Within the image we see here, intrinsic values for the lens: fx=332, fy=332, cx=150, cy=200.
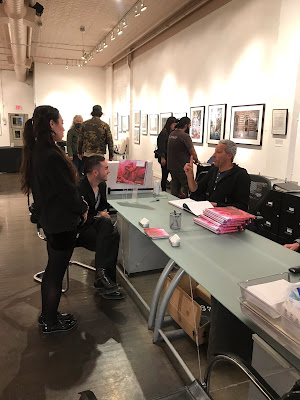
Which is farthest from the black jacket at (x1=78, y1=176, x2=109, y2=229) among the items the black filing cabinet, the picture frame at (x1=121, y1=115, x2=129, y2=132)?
the picture frame at (x1=121, y1=115, x2=129, y2=132)

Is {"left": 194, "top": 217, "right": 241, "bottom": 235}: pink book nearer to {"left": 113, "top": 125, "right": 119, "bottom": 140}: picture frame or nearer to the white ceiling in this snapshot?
the white ceiling

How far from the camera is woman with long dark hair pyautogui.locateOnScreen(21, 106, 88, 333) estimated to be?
6.81ft

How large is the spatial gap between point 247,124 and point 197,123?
5.63 feet

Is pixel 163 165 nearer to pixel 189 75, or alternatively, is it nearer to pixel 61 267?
pixel 189 75

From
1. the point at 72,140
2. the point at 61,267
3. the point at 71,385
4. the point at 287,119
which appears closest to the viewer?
the point at 71,385

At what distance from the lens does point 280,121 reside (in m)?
4.54

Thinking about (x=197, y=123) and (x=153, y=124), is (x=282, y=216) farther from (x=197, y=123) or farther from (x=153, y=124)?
(x=153, y=124)

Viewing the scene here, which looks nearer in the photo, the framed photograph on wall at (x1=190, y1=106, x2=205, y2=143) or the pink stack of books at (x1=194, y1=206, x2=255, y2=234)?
the pink stack of books at (x1=194, y1=206, x2=255, y2=234)

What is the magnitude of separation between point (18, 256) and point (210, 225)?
254cm

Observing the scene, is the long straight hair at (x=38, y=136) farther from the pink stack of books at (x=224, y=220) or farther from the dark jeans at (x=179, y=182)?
the dark jeans at (x=179, y=182)

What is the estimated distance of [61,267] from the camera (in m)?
2.34

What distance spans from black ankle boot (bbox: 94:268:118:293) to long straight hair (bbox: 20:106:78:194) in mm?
1080

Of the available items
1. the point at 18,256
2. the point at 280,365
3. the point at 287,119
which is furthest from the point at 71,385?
the point at 287,119

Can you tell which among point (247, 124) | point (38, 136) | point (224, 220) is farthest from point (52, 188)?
point (247, 124)
